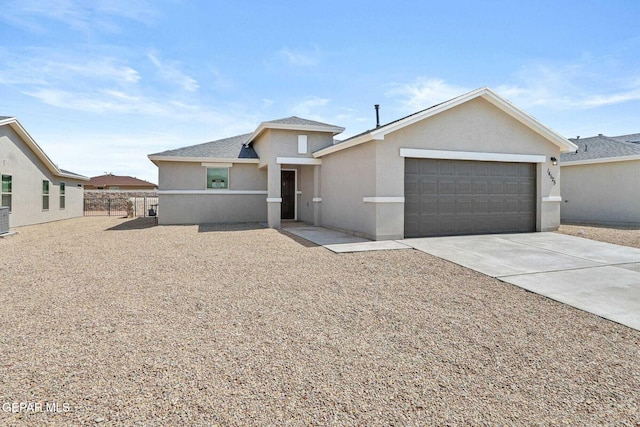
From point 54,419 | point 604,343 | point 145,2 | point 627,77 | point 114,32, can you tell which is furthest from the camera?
point 627,77

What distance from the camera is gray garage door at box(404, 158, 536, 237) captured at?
34.3ft

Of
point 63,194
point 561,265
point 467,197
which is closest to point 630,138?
point 467,197

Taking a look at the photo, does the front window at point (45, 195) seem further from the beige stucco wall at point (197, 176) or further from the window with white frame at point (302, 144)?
the window with white frame at point (302, 144)

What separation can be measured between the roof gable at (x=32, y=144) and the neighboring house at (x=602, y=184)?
24819 mm

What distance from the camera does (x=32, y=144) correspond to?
16078mm

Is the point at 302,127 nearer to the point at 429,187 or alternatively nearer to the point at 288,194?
the point at 288,194

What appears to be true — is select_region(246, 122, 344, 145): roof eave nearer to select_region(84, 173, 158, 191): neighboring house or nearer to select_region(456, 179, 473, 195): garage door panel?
select_region(456, 179, 473, 195): garage door panel

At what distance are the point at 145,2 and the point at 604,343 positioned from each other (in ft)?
36.5

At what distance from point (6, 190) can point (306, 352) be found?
1753 cm

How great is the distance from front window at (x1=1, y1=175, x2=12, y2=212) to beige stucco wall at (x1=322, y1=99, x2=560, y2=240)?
13.9 metres

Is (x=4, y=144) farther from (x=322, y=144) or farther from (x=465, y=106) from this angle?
(x=465, y=106)

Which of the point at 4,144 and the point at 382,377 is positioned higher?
the point at 4,144

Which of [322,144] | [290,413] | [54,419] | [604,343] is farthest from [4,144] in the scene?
[604,343]

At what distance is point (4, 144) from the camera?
14266 mm
